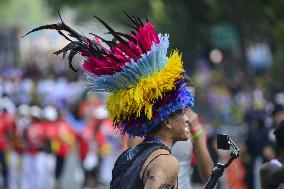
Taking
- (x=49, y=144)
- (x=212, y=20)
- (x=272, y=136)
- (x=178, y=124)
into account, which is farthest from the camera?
(x=212, y=20)

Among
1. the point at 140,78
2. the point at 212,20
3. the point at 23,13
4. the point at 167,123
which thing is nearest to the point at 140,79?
the point at 140,78

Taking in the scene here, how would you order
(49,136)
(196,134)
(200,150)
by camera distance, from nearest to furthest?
(200,150)
(196,134)
(49,136)

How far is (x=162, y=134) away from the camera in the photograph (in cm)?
574

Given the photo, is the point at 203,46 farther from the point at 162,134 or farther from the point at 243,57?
the point at 162,134

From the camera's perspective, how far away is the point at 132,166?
566cm

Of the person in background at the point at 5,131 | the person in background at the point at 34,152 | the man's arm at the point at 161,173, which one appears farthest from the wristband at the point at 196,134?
the person in background at the point at 5,131

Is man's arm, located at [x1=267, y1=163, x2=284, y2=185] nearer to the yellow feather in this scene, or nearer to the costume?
the costume

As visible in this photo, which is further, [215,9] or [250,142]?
[215,9]

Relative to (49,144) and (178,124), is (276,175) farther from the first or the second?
(49,144)

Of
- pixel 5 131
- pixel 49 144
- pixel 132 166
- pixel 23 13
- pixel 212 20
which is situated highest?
pixel 23 13

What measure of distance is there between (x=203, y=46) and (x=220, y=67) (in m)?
4.73

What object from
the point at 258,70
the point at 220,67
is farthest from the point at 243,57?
the point at 220,67

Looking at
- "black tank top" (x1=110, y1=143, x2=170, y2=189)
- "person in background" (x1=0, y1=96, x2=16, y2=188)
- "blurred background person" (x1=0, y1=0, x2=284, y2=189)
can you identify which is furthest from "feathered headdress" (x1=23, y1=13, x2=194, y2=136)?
"person in background" (x1=0, y1=96, x2=16, y2=188)

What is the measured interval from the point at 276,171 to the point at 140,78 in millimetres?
2011
